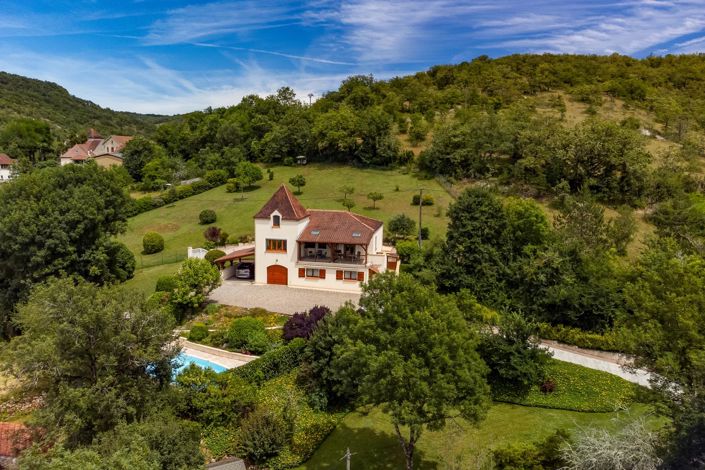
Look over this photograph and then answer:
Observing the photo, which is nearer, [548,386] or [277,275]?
[548,386]

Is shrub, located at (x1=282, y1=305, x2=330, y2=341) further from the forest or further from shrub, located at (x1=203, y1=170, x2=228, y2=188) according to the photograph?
shrub, located at (x1=203, y1=170, x2=228, y2=188)

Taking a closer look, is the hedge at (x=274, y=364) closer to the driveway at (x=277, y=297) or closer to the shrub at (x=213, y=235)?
the driveway at (x=277, y=297)

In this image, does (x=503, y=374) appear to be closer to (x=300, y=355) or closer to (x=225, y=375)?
(x=300, y=355)

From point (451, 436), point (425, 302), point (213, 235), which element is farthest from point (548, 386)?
point (213, 235)

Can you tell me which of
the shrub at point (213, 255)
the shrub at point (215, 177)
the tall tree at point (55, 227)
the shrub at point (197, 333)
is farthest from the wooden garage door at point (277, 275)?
the shrub at point (215, 177)

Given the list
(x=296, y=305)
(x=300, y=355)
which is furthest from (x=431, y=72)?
(x=300, y=355)

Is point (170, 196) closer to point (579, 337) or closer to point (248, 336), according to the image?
point (248, 336)

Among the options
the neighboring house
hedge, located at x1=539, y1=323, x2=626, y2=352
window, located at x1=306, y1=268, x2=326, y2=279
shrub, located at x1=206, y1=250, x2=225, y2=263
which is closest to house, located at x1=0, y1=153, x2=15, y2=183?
the neighboring house
